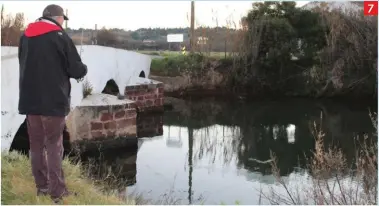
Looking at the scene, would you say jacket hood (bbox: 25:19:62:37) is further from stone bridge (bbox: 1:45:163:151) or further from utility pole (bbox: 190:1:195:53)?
utility pole (bbox: 190:1:195:53)

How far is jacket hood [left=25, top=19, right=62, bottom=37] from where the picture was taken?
299 centimetres

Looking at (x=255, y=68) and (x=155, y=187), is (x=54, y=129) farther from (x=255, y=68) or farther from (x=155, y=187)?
(x=255, y=68)

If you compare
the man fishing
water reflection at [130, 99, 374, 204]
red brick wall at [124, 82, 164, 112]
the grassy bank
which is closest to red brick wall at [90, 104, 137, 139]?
water reflection at [130, 99, 374, 204]

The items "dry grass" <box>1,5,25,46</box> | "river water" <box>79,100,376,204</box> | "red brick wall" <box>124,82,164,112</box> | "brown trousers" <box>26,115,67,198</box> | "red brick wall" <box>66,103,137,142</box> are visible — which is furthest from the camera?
"red brick wall" <box>124,82,164,112</box>

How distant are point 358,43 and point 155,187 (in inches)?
470

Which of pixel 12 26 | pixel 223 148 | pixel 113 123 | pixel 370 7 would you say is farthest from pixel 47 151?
pixel 223 148

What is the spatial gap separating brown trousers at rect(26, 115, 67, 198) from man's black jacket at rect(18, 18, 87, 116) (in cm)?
9

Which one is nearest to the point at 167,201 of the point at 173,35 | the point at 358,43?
the point at 358,43

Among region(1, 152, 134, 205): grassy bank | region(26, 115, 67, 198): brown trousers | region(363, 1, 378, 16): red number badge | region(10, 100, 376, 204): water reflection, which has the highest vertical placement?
region(363, 1, 378, 16): red number badge

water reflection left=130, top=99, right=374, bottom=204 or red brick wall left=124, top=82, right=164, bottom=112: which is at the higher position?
red brick wall left=124, top=82, right=164, bottom=112

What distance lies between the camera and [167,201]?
604cm

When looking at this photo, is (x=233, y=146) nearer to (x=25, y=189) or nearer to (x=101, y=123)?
(x=101, y=123)

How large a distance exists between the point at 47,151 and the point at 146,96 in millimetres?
12244

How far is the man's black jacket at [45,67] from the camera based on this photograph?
2.99 meters
